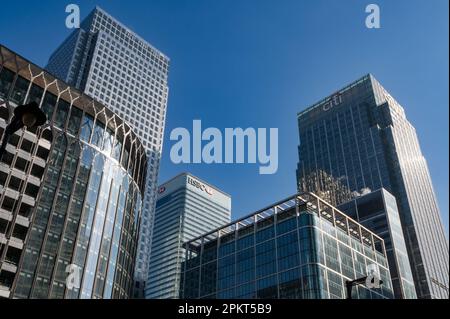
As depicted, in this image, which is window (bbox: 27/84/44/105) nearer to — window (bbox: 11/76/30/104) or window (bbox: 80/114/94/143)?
window (bbox: 11/76/30/104)

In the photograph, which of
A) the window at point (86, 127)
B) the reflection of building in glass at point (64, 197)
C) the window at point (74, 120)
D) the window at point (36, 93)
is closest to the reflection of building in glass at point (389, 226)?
the reflection of building in glass at point (64, 197)

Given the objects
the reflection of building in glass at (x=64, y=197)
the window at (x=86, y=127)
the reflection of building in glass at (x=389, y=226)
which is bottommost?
the reflection of building in glass at (x=64, y=197)

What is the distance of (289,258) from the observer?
109125mm

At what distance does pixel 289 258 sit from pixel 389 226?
7726 centimetres

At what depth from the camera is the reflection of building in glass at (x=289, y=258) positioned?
106 metres

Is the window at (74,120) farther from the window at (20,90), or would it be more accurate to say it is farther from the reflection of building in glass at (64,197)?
the window at (20,90)

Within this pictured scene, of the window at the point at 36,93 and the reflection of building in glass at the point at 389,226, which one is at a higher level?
the reflection of building in glass at the point at 389,226

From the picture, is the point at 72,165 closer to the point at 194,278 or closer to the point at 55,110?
the point at 55,110

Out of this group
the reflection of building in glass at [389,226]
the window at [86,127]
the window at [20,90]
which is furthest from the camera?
the reflection of building in glass at [389,226]

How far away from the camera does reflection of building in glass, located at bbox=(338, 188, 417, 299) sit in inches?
6191

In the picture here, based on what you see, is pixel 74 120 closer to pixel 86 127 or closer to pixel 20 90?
pixel 86 127

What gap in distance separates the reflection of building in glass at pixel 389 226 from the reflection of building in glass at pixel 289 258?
2805cm

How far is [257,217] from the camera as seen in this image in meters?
123
